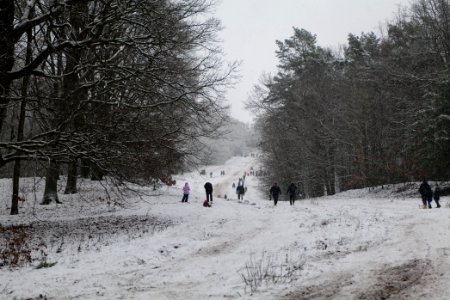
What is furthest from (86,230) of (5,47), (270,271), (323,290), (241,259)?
(323,290)

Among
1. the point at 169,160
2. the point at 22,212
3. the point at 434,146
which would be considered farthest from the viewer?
the point at 434,146

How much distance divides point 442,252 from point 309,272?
9.80 ft

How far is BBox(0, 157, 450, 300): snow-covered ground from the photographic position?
22.5 feet

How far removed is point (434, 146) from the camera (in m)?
25.2

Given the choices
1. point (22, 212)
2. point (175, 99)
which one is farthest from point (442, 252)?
point (22, 212)

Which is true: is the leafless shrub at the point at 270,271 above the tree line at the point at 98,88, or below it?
below

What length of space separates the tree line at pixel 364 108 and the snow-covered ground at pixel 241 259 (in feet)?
51.3

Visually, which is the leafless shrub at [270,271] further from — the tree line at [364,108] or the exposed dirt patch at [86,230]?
the tree line at [364,108]

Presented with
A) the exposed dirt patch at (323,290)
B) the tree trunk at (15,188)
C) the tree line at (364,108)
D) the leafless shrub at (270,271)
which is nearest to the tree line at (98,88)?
the tree trunk at (15,188)

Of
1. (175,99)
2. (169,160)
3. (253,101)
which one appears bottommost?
(169,160)

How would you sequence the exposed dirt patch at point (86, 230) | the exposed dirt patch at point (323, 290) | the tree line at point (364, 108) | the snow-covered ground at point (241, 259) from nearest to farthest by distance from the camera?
the exposed dirt patch at point (323, 290) → the snow-covered ground at point (241, 259) → the exposed dirt patch at point (86, 230) → the tree line at point (364, 108)

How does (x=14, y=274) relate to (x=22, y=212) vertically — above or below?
below

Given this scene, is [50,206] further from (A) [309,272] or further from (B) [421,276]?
(B) [421,276]

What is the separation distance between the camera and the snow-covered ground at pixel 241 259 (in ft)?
22.5
